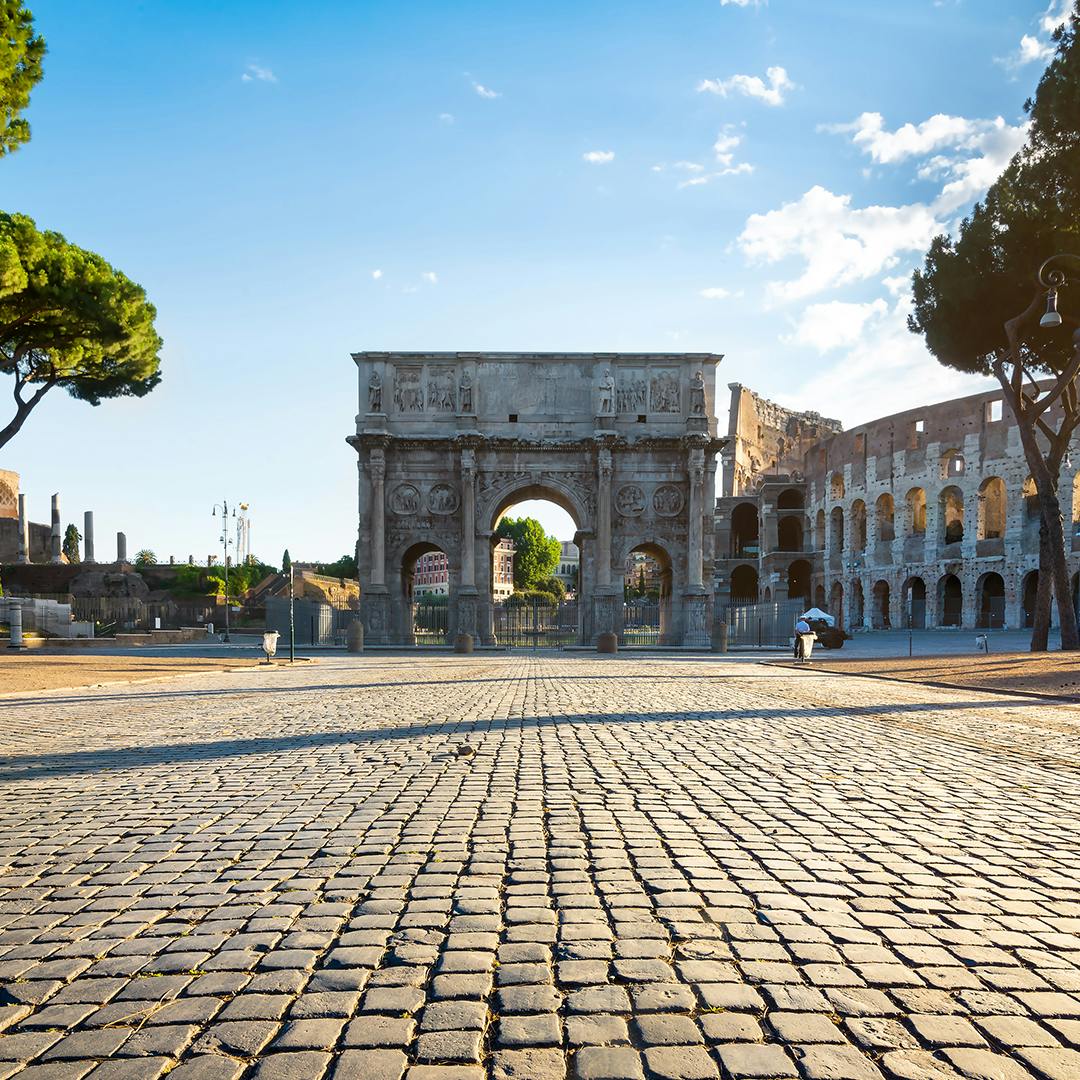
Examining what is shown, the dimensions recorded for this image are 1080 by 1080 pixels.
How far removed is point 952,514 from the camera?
44.6m

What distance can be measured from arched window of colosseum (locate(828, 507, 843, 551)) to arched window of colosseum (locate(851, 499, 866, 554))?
1.83 metres

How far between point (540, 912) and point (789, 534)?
188ft

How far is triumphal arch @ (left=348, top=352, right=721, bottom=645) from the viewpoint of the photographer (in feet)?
104

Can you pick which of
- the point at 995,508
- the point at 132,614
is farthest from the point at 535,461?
the point at 995,508

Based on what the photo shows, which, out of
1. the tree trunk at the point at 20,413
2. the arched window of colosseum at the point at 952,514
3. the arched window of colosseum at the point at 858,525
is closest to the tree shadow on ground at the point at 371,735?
the tree trunk at the point at 20,413

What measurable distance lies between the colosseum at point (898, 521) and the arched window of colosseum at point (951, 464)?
65 millimetres

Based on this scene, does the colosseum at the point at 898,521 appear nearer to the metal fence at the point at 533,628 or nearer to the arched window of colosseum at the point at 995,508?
the arched window of colosseum at the point at 995,508

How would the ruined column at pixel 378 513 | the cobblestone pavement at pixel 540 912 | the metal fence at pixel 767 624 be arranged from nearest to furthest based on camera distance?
the cobblestone pavement at pixel 540 912 < the metal fence at pixel 767 624 < the ruined column at pixel 378 513

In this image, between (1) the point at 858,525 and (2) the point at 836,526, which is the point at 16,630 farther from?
Result: (2) the point at 836,526

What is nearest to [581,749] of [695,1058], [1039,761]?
[1039,761]

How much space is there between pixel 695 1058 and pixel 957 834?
272 cm

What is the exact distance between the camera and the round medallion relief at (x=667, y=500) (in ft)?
106

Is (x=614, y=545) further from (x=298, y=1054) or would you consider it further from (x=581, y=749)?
(x=298, y=1054)

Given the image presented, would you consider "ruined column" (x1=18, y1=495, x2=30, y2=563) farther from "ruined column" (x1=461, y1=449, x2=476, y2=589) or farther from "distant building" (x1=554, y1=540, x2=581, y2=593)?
"distant building" (x1=554, y1=540, x2=581, y2=593)
